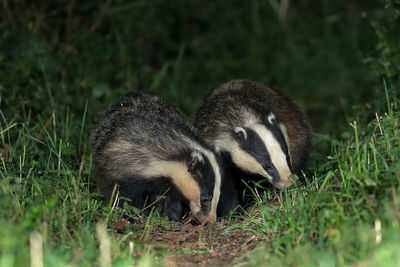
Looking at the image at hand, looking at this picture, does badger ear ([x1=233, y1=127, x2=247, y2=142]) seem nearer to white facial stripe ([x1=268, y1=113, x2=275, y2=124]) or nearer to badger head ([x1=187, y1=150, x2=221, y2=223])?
white facial stripe ([x1=268, y1=113, x2=275, y2=124])

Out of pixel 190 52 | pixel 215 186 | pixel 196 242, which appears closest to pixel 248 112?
pixel 215 186

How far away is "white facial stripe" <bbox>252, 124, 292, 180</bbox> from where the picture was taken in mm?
6758

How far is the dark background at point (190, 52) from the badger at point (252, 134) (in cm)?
77

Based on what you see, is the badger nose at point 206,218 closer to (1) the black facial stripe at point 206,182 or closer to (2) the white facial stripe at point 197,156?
(1) the black facial stripe at point 206,182

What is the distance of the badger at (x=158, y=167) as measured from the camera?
20.5 ft

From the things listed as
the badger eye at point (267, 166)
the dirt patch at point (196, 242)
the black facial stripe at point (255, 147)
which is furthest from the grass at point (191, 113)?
the black facial stripe at point (255, 147)

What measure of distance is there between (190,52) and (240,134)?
16.7 feet

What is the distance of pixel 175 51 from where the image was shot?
37.8ft

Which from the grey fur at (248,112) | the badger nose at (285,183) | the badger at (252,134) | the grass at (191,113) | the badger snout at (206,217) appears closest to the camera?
the grass at (191,113)

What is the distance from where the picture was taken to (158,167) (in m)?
6.30

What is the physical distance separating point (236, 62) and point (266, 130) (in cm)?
491

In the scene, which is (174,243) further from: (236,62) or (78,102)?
(236,62)

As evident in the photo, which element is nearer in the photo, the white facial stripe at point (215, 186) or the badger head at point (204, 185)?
the badger head at point (204, 185)

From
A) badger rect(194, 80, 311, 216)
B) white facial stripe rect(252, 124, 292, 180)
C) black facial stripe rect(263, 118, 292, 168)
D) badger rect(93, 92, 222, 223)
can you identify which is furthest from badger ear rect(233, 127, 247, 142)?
badger rect(93, 92, 222, 223)
